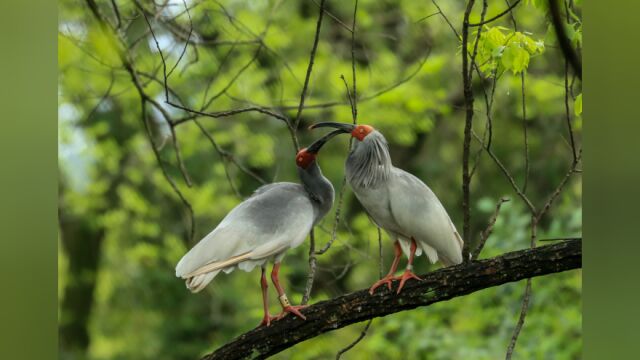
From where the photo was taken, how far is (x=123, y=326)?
5961 millimetres

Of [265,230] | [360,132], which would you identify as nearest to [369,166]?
[360,132]

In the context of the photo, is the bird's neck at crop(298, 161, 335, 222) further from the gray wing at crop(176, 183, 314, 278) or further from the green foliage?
the green foliage

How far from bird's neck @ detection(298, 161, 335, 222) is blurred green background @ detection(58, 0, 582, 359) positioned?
1198mm

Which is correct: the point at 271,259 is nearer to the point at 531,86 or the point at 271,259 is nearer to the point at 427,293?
the point at 427,293

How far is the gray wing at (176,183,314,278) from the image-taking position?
83.9 inches

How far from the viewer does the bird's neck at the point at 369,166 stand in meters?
2.16

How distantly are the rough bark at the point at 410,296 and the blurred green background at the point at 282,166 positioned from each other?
1.21 meters

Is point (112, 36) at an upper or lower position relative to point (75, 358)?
upper

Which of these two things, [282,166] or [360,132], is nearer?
[360,132]

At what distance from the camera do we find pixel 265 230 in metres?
2.15

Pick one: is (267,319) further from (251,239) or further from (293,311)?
(251,239)

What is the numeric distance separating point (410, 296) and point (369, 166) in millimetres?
364
